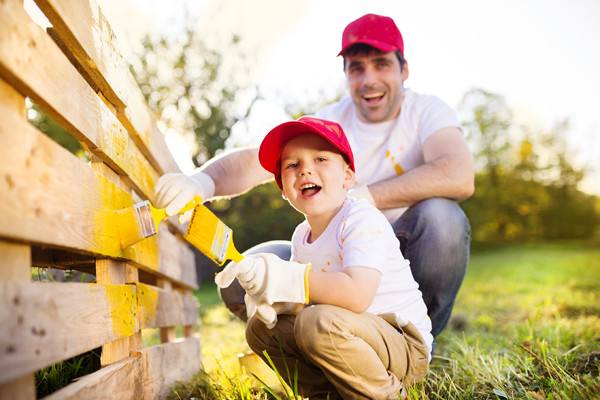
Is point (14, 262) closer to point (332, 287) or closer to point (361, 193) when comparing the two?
point (332, 287)

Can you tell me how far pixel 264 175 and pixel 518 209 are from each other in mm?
27502

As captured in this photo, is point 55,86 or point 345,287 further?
point 345,287

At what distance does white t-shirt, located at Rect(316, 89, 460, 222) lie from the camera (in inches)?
133

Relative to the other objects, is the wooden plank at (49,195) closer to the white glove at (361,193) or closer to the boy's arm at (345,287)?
the boy's arm at (345,287)

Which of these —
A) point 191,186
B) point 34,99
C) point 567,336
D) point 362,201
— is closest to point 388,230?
point 362,201

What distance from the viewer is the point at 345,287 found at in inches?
76.2

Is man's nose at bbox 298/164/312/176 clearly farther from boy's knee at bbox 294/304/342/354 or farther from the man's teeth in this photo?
the man's teeth

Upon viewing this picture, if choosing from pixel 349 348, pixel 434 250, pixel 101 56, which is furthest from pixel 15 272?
pixel 434 250

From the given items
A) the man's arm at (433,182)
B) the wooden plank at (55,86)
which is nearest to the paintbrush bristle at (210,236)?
the wooden plank at (55,86)

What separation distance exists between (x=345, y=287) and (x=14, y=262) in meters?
1.05

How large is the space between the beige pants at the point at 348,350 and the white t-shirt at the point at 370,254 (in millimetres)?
88

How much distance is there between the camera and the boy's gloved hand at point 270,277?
185 centimetres

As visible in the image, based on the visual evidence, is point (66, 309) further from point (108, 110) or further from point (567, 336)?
point (567, 336)

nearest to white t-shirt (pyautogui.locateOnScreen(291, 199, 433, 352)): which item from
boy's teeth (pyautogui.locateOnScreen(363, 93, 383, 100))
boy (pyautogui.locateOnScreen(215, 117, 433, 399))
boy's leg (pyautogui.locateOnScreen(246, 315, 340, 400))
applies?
boy (pyautogui.locateOnScreen(215, 117, 433, 399))
